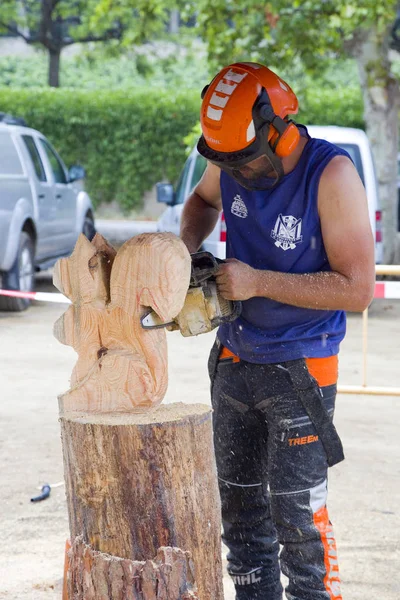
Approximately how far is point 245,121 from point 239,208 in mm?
343

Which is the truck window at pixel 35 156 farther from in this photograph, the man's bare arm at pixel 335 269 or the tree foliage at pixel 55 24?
the man's bare arm at pixel 335 269

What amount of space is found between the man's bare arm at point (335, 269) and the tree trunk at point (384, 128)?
920cm

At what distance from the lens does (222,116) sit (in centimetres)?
247

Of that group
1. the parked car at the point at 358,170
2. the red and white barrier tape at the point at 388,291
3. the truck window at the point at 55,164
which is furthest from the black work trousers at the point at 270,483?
the truck window at the point at 55,164

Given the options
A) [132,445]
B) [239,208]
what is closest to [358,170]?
[239,208]

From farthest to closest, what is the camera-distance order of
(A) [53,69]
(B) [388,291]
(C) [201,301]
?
(A) [53,69] → (B) [388,291] → (C) [201,301]

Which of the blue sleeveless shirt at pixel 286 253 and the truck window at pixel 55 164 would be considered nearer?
the blue sleeveless shirt at pixel 286 253

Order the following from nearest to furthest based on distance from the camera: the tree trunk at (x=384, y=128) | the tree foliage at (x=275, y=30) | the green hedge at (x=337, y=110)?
1. the tree foliage at (x=275, y=30)
2. the tree trunk at (x=384, y=128)
3. the green hedge at (x=337, y=110)

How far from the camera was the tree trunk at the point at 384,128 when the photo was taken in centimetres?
1131

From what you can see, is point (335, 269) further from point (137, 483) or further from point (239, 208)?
point (137, 483)

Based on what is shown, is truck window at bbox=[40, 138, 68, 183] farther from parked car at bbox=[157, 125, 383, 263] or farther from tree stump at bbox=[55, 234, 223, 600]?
tree stump at bbox=[55, 234, 223, 600]

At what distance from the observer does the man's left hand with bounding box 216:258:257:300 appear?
242 centimetres

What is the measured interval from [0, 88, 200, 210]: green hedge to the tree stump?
1770 cm

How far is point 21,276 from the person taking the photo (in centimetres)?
927
